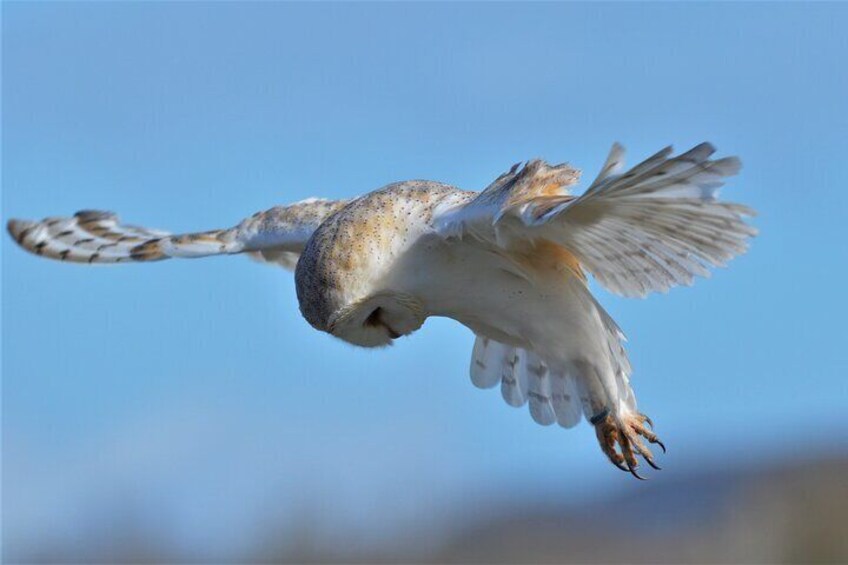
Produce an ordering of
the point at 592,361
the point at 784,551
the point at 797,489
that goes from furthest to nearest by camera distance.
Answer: the point at 797,489, the point at 784,551, the point at 592,361

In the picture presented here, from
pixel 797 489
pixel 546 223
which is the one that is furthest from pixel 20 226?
pixel 797 489

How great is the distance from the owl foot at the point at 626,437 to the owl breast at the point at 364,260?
90cm

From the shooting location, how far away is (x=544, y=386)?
7.02 metres

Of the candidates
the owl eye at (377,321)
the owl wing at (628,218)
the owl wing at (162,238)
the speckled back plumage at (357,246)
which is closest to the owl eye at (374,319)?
the owl eye at (377,321)

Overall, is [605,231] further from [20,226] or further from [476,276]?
[20,226]

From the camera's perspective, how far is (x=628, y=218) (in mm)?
5188

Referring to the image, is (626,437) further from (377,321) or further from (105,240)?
(105,240)

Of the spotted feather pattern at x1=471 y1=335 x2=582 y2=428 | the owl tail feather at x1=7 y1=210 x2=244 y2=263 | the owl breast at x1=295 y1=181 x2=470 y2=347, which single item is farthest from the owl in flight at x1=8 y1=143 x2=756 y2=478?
the owl tail feather at x1=7 y1=210 x2=244 y2=263

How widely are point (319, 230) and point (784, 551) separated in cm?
1168

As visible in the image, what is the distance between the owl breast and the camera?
5609 mm

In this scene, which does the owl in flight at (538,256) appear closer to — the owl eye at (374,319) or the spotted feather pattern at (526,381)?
the owl eye at (374,319)

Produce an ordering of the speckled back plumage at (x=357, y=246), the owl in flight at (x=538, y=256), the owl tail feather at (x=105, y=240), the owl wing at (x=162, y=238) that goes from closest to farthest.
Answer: the owl in flight at (x=538, y=256) < the speckled back plumage at (x=357, y=246) < the owl wing at (x=162, y=238) < the owl tail feather at (x=105, y=240)

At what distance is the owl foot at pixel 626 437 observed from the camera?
20.2 ft

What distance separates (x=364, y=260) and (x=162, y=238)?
2.33m
